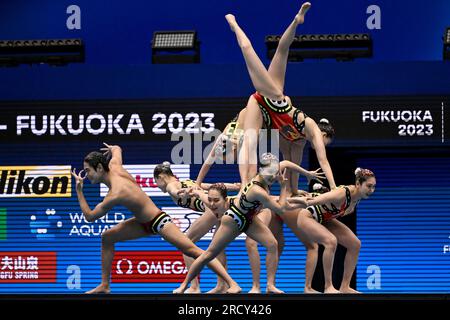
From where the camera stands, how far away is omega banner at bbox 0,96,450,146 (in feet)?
51.0

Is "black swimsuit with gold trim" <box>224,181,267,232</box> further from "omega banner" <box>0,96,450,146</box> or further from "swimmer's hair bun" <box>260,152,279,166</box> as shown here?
"omega banner" <box>0,96,450,146</box>

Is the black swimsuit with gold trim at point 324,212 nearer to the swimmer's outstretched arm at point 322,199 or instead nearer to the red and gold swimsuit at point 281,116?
the swimmer's outstretched arm at point 322,199

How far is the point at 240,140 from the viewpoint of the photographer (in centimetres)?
1288

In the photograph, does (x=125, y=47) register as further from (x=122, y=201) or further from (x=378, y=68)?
(x=122, y=201)

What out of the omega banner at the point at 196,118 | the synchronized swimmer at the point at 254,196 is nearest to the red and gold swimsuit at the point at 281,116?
the synchronized swimmer at the point at 254,196

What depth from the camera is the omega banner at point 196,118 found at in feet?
51.0

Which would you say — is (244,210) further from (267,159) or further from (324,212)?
(324,212)

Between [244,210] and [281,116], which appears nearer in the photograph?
[244,210]

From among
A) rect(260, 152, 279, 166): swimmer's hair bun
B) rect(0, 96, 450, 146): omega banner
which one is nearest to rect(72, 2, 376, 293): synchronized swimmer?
rect(260, 152, 279, 166): swimmer's hair bun

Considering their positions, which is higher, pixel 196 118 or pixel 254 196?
pixel 196 118

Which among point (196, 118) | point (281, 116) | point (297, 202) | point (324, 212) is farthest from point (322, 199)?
point (196, 118)

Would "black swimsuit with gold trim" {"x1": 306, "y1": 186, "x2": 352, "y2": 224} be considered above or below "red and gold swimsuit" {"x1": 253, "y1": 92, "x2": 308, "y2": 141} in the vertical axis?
below

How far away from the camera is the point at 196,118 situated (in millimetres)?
15719
